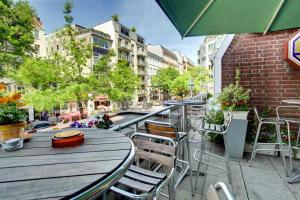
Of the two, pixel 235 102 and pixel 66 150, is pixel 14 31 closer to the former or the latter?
pixel 235 102

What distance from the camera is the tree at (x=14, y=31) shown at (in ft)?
33.5

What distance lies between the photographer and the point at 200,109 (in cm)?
422

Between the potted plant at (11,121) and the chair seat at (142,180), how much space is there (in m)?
0.72

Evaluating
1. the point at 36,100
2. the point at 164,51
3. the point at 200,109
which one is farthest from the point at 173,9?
the point at 164,51

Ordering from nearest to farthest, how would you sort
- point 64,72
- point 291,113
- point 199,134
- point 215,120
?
point 291,113 → point 215,120 → point 199,134 → point 64,72

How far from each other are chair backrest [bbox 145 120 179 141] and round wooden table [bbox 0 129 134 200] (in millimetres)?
607

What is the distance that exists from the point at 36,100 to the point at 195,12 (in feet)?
42.2

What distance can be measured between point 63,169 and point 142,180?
2.31ft

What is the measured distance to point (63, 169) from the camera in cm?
83

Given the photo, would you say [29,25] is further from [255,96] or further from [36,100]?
[255,96]

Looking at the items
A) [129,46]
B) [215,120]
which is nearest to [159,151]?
[215,120]

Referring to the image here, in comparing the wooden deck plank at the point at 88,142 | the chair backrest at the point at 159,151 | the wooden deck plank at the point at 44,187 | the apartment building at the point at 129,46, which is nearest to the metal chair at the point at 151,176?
the chair backrest at the point at 159,151

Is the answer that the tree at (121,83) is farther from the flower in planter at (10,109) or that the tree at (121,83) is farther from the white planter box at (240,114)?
the flower in planter at (10,109)

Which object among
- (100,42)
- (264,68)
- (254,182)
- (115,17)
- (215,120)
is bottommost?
(254,182)
